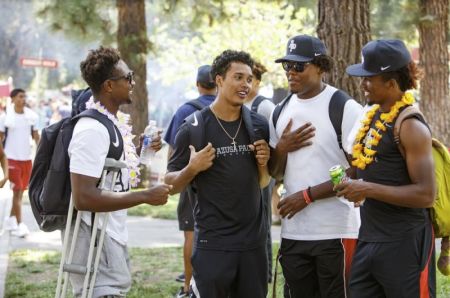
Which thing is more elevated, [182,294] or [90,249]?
[90,249]

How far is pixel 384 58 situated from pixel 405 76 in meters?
0.17

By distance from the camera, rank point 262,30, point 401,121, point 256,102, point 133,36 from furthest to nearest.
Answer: point 262,30 → point 133,36 → point 256,102 → point 401,121

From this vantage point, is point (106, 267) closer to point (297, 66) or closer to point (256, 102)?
point (297, 66)

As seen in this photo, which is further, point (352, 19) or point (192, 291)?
point (352, 19)

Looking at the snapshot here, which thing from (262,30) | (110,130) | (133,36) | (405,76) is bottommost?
(110,130)

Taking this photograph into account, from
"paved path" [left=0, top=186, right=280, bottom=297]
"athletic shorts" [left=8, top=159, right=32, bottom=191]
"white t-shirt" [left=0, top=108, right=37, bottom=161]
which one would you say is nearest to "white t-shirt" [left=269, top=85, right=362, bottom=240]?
"paved path" [left=0, top=186, right=280, bottom=297]

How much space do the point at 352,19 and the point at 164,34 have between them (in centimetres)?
2835

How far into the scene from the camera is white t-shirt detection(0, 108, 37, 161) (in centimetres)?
1224

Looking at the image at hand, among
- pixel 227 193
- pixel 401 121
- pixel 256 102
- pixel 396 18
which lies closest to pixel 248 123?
pixel 227 193

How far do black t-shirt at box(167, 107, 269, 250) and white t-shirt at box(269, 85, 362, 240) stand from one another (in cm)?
27

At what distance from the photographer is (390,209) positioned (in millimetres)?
4500

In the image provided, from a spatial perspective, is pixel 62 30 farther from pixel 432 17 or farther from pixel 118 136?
pixel 118 136

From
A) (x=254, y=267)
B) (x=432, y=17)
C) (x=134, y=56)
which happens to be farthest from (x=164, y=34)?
(x=254, y=267)

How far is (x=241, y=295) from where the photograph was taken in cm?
503
